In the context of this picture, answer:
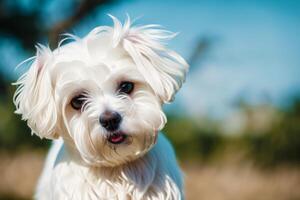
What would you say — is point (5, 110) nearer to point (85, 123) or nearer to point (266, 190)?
point (266, 190)

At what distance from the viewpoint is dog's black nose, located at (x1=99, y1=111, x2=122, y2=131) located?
14.5 ft

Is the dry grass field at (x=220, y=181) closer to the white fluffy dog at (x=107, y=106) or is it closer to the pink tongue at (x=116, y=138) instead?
the white fluffy dog at (x=107, y=106)

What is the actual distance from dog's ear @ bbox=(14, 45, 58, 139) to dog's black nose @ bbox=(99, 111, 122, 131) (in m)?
0.35

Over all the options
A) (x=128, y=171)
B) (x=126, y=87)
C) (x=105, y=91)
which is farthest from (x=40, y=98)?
(x=128, y=171)

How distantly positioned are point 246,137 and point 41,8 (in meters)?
4.38

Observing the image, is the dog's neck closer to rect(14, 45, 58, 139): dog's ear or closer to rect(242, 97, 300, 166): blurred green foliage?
rect(14, 45, 58, 139): dog's ear

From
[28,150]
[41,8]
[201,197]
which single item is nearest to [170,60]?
[201,197]

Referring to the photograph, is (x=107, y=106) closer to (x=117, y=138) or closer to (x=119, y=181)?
(x=117, y=138)

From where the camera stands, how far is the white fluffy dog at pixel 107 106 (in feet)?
14.8

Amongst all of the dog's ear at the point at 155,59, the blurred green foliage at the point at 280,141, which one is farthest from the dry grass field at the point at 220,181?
the dog's ear at the point at 155,59

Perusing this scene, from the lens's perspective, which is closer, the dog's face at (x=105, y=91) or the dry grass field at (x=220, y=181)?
the dog's face at (x=105, y=91)

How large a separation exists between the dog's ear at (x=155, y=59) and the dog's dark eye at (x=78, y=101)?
0.37m

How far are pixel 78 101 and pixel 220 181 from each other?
21.7 ft

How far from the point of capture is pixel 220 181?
11023mm
